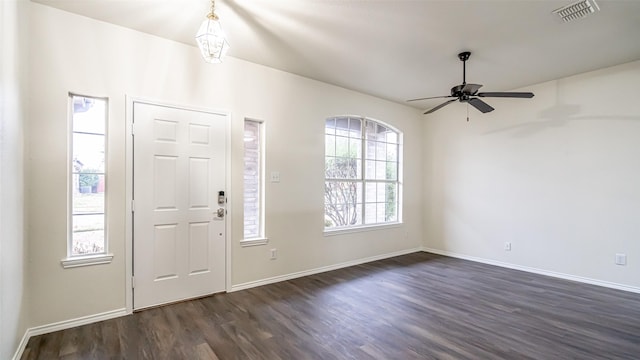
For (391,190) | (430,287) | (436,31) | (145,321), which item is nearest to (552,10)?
→ (436,31)

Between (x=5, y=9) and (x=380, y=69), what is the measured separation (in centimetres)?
352

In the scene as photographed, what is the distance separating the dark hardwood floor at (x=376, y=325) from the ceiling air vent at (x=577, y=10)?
2.81m

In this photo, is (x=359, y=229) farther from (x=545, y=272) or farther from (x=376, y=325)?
(x=545, y=272)

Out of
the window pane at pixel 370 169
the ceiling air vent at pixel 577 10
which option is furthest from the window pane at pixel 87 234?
the ceiling air vent at pixel 577 10

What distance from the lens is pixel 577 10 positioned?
8.42 feet

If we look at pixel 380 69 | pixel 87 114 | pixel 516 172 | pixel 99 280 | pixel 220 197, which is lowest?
pixel 99 280

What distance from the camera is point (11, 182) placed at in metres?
2.06

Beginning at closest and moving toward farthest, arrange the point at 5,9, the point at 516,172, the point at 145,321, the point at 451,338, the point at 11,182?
the point at 5,9 → the point at 11,182 → the point at 451,338 → the point at 145,321 → the point at 516,172

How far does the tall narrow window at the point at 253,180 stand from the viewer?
378 cm

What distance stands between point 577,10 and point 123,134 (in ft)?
14.1

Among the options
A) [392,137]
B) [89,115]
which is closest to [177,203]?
[89,115]

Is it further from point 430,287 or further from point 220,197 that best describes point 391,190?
point 220,197

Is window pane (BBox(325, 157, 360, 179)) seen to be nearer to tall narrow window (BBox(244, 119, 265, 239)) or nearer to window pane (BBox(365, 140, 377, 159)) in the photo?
window pane (BBox(365, 140, 377, 159))

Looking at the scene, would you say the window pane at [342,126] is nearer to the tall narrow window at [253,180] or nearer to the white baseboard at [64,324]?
the tall narrow window at [253,180]
